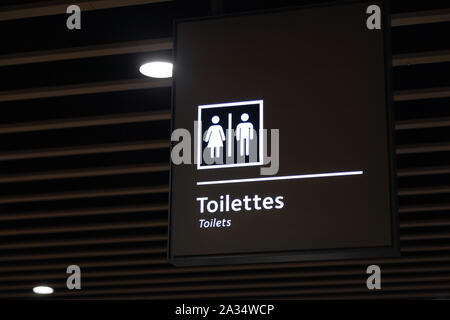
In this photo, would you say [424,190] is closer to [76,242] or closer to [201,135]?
[76,242]

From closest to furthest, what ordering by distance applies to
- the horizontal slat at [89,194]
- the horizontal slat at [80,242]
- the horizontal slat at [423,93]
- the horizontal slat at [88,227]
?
the horizontal slat at [423,93] < the horizontal slat at [89,194] < the horizontal slat at [88,227] < the horizontal slat at [80,242]

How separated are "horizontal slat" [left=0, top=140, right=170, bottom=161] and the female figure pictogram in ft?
8.35

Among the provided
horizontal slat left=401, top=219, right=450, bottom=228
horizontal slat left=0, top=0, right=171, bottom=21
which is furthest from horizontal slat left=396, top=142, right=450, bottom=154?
horizontal slat left=0, top=0, right=171, bottom=21

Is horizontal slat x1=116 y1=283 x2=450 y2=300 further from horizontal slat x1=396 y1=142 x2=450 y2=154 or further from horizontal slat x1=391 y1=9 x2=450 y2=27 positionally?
horizontal slat x1=391 y1=9 x2=450 y2=27

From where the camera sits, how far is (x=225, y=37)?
4.06m

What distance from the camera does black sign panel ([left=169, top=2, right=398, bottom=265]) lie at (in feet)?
12.0

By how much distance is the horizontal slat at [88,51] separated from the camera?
205 inches

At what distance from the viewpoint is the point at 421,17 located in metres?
4.82

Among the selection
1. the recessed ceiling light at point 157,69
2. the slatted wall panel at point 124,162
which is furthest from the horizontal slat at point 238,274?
the recessed ceiling light at point 157,69

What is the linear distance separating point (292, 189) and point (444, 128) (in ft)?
8.88

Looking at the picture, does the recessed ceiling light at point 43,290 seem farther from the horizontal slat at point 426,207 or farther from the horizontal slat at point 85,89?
the horizontal slat at point 85,89

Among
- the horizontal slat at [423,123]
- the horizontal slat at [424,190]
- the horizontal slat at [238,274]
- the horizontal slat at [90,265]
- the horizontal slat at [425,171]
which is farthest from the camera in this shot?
the horizontal slat at [90,265]

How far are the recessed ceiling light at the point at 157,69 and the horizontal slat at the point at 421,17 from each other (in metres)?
1.32

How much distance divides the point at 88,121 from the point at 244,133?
2.48 m
